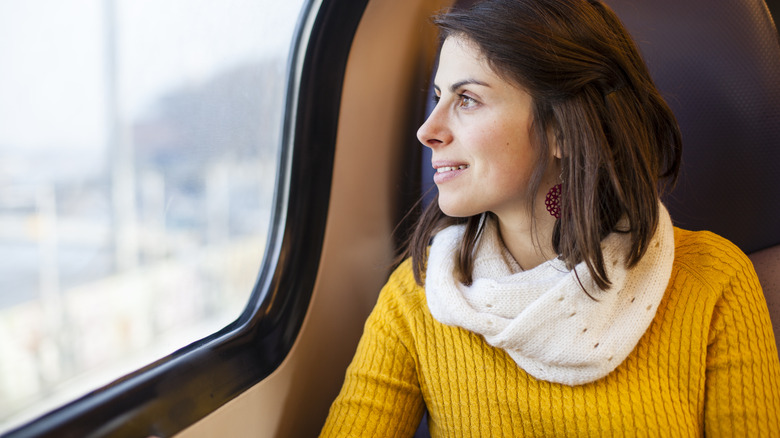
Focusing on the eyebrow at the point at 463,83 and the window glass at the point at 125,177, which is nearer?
the window glass at the point at 125,177

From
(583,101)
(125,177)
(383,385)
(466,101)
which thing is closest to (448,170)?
(466,101)

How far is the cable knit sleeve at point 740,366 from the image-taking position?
39.5 inches

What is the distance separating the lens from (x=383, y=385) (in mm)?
1126

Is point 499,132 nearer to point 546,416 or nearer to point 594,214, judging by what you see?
point 594,214

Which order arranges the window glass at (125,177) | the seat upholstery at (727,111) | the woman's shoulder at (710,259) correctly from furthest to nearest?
the seat upholstery at (727,111) < the woman's shoulder at (710,259) < the window glass at (125,177)

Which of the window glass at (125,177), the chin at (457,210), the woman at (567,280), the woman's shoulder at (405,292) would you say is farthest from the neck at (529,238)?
the window glass at (125,177)

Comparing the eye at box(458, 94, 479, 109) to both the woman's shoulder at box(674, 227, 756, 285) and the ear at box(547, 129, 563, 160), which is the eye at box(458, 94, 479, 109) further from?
the woman's shoulder at box(674, 227, 756, 285)

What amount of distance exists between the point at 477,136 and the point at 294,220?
55 centimetres

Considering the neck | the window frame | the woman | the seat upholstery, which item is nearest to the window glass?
the window frame

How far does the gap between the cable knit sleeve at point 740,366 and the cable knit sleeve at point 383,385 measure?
56 cm

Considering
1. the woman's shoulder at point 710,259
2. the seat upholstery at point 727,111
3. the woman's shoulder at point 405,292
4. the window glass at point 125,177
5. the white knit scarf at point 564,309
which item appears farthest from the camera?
the seat upholstery at point 727,111

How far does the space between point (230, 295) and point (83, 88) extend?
1.81 feet

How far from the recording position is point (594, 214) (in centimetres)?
100

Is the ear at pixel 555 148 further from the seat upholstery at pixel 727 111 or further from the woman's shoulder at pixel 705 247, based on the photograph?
the seat upholstery at pixel 727 111
